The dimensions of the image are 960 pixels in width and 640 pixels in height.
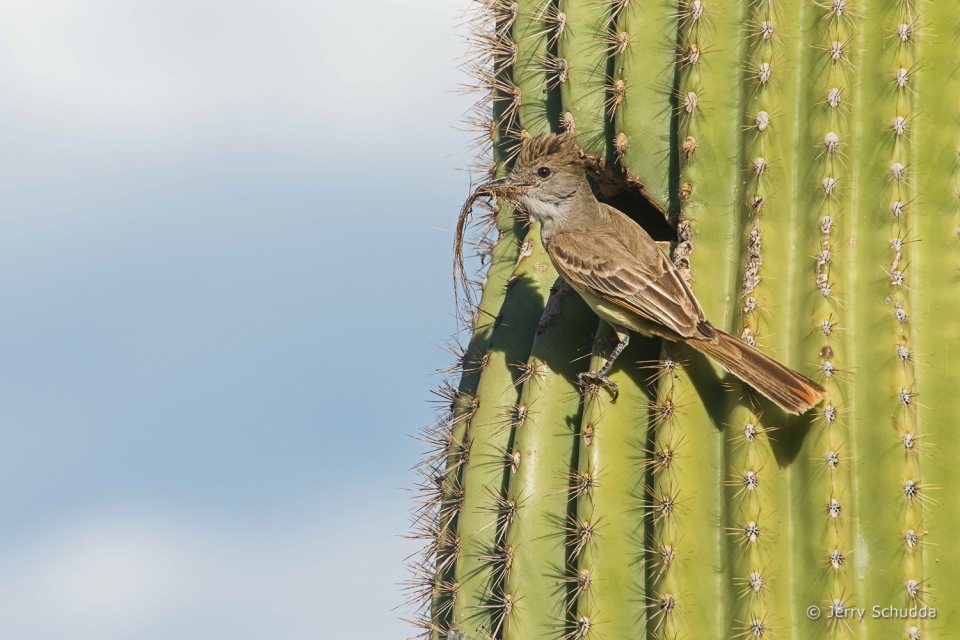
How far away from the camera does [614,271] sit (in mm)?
4547

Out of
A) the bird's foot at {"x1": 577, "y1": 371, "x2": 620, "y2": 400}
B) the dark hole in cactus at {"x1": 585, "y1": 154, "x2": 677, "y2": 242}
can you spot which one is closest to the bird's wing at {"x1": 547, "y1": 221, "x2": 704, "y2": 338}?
the dark hole in cactus at {"x1": 585, "y1": 154, "x2": 677, "y2": 242}

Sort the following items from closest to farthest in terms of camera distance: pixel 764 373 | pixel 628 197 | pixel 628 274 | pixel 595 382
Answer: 1. pixel 764 373
2. pixel 595 382
3. pixel 628 274
4. pixel 628 197

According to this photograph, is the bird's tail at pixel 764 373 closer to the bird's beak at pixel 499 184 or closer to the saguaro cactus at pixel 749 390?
the saguaro cactus at pixel 749 390

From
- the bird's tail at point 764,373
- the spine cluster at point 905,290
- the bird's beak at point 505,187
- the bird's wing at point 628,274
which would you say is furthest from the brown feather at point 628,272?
the spine cluster at point 905,290

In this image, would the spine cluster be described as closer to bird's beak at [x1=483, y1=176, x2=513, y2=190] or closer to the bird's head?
the bird's head

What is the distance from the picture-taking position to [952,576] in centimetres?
354

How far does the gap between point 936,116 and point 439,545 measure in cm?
284

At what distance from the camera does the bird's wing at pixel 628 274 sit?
4.12 meters

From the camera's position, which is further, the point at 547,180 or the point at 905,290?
the point at 547,180

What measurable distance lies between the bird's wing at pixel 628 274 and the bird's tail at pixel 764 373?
0.12 metres

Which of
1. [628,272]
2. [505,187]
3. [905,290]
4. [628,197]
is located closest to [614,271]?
[628,272]

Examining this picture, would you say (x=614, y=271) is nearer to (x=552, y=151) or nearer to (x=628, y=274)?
(x=628, y=274)

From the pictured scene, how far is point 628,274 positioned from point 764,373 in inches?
38.9

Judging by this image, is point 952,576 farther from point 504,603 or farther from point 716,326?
point 504,603
